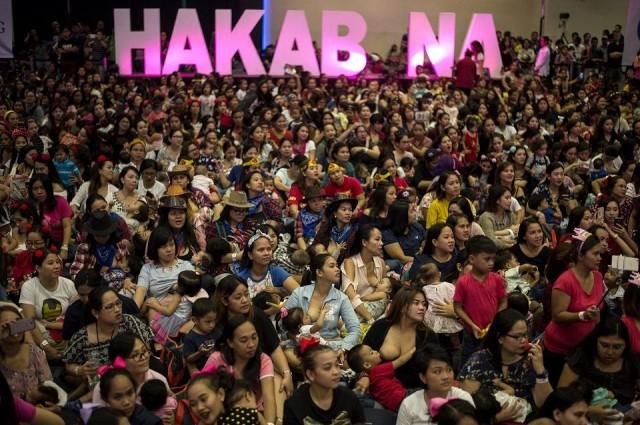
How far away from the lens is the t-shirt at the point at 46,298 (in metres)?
6.09

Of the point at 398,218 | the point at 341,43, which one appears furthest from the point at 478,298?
the point at 341,43

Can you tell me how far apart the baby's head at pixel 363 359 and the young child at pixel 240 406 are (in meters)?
0.87

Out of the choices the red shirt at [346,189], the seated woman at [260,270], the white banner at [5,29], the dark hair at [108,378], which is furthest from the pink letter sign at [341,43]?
the dark hair at [108,378]

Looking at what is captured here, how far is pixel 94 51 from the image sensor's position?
18.2 meters

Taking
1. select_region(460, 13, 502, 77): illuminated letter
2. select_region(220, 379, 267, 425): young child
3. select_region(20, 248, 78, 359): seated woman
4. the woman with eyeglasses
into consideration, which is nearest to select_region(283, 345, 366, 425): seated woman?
select_region(220, 379, 267, 425): young child

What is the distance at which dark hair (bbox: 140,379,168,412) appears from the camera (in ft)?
15.1

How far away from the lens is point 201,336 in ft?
17.1

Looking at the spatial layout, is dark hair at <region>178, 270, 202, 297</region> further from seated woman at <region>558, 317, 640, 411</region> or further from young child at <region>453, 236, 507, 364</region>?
seated woman at <region>558, 317, 640, 411</region>

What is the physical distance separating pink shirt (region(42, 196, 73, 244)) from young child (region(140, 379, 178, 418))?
12.0 feet

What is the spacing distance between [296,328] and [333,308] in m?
0.28

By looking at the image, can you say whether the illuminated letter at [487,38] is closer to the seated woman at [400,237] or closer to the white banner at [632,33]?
the white banner at [632,33]

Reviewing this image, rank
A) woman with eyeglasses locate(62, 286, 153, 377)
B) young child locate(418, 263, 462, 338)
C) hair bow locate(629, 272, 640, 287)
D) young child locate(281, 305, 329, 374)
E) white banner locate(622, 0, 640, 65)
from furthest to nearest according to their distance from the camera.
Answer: white banner locate(622, 0, 640, 65), young child locate(418, 263, 462, 338), young child locate(281, 305, 329, 374), woman with eyeglasses locate(62, 286, 153, 377), hair bow locate(629, 272, 640, 287)

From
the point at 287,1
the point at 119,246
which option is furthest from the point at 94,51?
the point at 119,246

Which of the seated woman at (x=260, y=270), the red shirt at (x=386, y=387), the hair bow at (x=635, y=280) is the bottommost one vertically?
the red shirt at (x=386, y=387)
